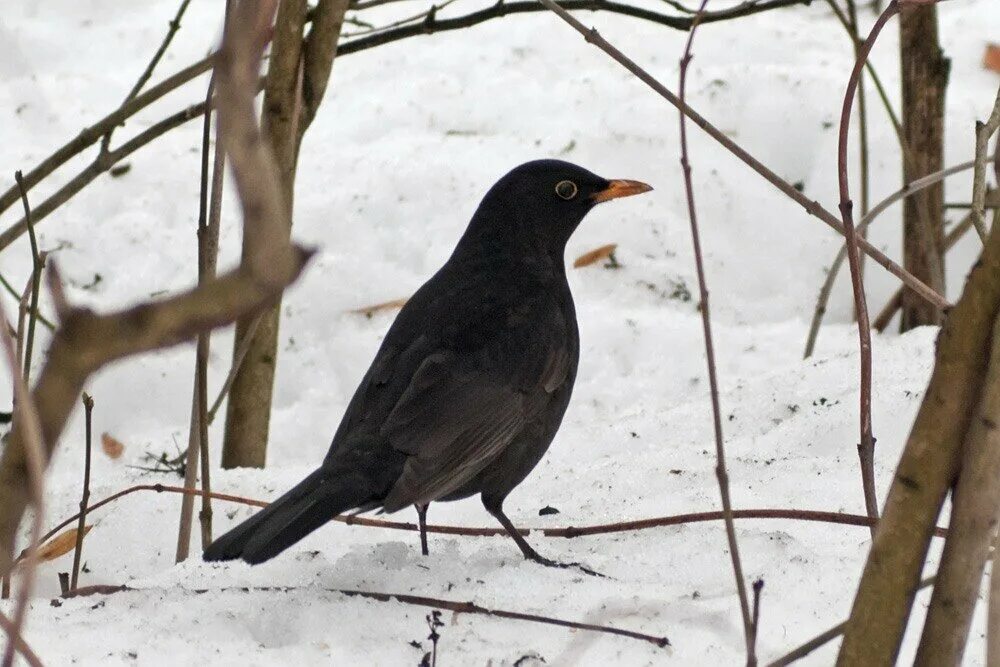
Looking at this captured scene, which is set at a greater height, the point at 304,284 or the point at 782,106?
the point at 782,106

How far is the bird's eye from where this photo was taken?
403 centimetres

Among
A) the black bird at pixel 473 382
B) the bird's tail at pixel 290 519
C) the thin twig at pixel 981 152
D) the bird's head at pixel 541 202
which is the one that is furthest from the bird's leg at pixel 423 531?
the thin twig at pixel 981 152

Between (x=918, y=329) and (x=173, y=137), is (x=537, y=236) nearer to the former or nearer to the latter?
(x=918, y=329)

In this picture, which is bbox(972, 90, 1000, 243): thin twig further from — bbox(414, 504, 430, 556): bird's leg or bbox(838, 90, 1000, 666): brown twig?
bbox(414, 504, 430, 556): bird's leg

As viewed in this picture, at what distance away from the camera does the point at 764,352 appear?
5277 mm

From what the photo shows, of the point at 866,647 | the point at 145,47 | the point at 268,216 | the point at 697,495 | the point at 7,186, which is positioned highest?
the point at 145,47

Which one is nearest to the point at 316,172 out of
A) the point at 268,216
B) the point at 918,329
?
the point at 918,329

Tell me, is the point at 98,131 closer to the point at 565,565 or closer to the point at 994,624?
the point at 565,565

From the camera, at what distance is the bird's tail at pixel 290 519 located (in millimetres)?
2615

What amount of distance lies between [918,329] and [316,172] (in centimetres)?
Result: 288

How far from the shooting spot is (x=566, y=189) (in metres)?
4.04

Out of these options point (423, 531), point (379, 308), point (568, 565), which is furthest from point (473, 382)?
point (379, 308)

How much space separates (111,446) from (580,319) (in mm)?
1898

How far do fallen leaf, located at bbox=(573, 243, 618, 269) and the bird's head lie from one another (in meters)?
1.60
